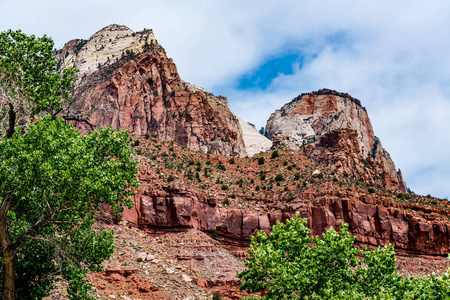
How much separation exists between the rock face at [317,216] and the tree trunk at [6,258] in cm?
3829

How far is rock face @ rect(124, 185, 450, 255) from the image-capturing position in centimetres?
5862

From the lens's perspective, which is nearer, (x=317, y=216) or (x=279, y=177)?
(x=317, y=216)

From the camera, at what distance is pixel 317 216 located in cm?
6488

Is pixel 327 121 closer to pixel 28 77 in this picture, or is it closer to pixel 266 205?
pixel 266 205

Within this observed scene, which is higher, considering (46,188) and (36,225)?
(46,188)

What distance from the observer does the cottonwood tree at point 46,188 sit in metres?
17.5

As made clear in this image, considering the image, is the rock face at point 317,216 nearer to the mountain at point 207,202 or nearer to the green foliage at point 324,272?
the mountain at point 207,202

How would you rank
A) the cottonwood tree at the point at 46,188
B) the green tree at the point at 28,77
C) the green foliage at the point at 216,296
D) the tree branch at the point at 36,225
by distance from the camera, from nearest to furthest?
1. the tree branch at the point at 36,225
2. the cottonwood tree at the point at 46,188
3. the green tree at the point at 28,77
4. the green foliage at the point at 216,296

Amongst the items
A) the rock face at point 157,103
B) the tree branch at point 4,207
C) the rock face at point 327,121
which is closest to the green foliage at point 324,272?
the tree branch at point 4,207

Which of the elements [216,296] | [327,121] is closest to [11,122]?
[216,296]

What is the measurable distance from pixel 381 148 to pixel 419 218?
124 m

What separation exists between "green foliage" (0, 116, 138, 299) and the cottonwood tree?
0.04m

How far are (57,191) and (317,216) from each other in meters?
51.6

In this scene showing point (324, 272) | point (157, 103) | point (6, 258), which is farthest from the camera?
point (157, 103)
